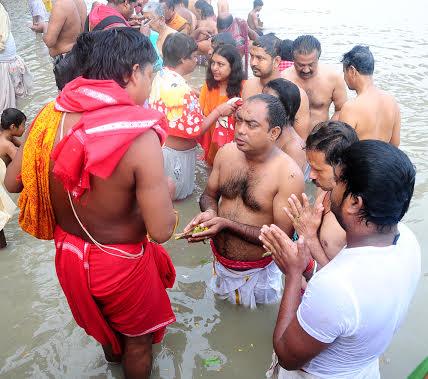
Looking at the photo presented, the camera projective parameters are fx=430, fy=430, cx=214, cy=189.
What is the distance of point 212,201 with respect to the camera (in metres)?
3.44

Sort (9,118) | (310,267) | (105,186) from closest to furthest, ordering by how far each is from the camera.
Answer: (105,186), (310,267), (9,118)

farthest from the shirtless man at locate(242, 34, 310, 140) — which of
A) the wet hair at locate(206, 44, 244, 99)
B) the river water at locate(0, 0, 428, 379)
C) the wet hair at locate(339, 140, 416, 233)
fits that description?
the wet hair at locate(339, 140, 416, 233)

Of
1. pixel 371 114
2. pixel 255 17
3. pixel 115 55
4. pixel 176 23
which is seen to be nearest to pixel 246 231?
pixel 115 55

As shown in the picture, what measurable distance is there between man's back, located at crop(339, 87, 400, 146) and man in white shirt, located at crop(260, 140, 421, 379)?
2612mm

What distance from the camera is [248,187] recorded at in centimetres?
317

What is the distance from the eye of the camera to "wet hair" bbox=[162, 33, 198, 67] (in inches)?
187

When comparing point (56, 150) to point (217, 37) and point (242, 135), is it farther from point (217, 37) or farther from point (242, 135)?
Answer: point (217, 37)

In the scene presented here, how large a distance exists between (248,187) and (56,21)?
372 cm

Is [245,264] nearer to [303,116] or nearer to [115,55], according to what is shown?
[115,55]

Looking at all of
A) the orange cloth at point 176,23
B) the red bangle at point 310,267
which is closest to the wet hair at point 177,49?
the red bangle at point 310,267

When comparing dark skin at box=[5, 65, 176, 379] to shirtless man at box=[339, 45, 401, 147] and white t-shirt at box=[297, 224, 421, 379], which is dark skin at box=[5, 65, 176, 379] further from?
shirtless man at box=[339, 45, 401, 147]

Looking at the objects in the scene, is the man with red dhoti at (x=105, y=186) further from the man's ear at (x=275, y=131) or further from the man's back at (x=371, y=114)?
the man's back at (x=371, y=114)

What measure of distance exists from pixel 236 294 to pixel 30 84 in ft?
20.2

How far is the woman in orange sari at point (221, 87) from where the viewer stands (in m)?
5.09
